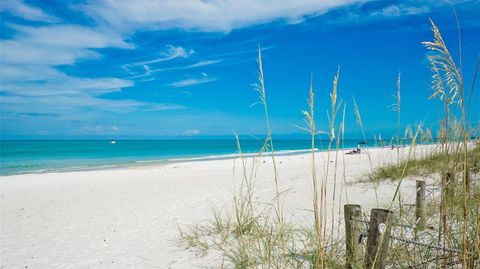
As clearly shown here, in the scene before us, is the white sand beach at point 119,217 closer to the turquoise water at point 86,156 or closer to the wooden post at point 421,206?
the wooden post at point 421,206

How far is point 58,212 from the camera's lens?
717 cm

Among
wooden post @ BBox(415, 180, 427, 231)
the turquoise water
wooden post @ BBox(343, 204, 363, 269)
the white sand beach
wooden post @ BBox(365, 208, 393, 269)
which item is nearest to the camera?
wooden post @ BBox(365, 208, 393, 269)

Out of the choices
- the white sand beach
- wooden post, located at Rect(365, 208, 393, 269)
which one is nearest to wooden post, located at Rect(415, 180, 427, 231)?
the white sand beach

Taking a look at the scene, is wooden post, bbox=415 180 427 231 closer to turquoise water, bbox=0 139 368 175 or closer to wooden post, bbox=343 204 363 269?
wooden post, bbox=343 204 363 269

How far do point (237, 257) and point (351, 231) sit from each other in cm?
114

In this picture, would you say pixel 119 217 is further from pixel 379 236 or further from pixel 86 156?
pixel 86 156

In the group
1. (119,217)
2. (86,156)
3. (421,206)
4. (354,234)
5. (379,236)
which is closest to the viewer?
(379,236)

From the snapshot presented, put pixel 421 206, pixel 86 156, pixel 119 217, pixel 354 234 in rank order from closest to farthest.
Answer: pixel 354 234 < pixel 421 206 < pixel 119 217 < pixel 86 156

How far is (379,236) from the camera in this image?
76.6 inches

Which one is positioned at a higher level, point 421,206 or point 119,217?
point 421,206

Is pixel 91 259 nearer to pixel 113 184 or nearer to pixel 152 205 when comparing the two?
pixel 152 205

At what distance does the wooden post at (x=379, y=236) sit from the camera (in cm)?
188

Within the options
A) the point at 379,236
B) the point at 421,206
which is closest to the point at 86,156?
the point at 421,206

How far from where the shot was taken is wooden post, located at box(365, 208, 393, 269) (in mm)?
1878
